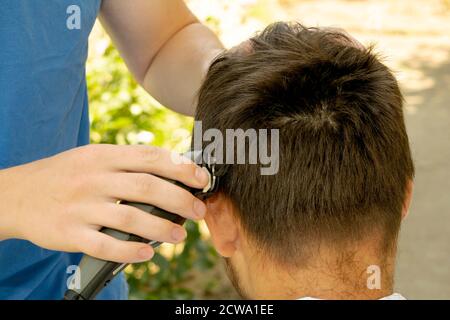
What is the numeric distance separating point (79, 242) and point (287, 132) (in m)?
0.38

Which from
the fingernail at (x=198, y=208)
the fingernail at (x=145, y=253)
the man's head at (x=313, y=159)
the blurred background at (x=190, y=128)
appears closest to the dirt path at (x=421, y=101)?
the blurred background at (x=190, y=128)

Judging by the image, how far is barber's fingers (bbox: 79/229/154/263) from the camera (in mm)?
936

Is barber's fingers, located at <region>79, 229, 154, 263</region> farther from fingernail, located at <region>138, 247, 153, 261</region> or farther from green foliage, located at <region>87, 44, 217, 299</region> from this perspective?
green foliage, located at <region>87, 44, 217, 299</region>

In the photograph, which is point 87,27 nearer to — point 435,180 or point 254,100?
point 254,100

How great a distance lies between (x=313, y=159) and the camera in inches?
44.5

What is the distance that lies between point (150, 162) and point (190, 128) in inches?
76.2

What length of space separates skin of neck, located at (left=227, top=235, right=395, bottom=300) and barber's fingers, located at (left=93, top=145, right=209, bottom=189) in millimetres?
253

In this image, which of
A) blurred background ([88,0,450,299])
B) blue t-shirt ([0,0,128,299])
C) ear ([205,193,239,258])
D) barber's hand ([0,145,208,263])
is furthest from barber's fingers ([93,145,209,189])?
blurred background ([88,0,450,299])

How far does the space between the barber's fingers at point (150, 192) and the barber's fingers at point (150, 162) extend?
0.04ft

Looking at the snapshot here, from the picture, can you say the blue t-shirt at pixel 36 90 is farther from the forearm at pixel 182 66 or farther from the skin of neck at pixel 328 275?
the skin of neck at pixel 328 275

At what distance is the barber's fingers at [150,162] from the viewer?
0.94m

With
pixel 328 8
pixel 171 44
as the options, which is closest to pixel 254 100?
pixel 171 44

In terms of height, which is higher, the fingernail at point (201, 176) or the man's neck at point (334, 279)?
the fingernail at point (201, 176)

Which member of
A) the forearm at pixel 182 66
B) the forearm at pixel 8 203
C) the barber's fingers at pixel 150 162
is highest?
the forearm at pixel 182 66
